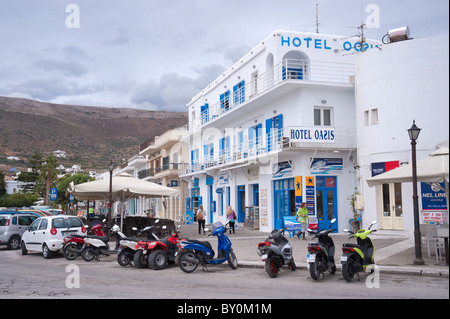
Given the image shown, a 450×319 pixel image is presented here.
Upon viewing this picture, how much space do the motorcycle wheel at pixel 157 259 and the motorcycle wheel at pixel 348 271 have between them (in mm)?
5016

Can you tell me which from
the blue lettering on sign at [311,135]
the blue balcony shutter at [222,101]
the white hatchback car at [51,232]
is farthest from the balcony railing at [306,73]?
the white hatchback car at [51,232]

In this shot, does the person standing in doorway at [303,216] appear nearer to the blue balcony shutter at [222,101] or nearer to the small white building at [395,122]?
the small white building at [395,122]

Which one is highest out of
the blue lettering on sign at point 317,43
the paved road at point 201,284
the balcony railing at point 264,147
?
the blue lettering on sign at point 317,43

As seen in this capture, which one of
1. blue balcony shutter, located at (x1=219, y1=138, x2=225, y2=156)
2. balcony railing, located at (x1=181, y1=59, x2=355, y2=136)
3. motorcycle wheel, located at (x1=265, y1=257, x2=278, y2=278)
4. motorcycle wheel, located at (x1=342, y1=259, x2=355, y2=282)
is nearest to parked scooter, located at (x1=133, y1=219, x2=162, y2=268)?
motorcycle wheel, located at (x1=265, y1=257, x2=278, y2=278)

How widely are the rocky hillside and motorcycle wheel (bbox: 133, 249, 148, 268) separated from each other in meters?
77.2

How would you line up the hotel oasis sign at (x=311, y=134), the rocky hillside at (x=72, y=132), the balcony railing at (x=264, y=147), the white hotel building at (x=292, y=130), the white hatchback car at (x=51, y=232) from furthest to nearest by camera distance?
the rocky hillside at (x=72, y=132) → the white hotel building at (x=292, y=130) → the balcony railing at (x=264, y=147) → the hotel oasis sign at (x=311, y=134) → the white hatchback car at (x=51, y=232)

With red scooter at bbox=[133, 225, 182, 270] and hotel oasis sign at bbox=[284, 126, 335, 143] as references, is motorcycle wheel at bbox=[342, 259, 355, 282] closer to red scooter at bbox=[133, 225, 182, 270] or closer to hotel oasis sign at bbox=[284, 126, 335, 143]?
red scooter at bbox=[133, 225, 182, 270]

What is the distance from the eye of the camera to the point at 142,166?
59.5 meters

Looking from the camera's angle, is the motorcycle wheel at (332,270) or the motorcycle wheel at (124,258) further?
the motorcycle wheel at (124,258)

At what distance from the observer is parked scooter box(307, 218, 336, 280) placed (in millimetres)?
9414

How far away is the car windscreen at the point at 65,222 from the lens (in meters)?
15.8
